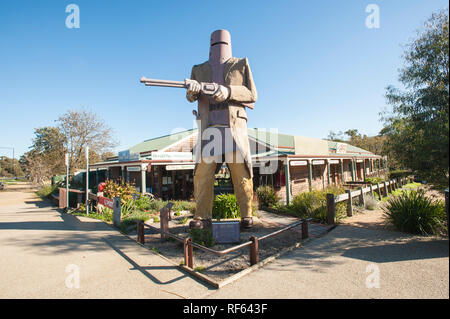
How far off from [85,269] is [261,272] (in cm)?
278

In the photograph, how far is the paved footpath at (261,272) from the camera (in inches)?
112

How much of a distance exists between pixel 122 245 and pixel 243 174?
10.0 feet

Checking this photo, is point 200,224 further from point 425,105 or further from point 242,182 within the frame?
point 425,105

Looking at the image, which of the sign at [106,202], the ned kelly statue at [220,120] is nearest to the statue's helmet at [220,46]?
the ned kelly statue at [220,120]

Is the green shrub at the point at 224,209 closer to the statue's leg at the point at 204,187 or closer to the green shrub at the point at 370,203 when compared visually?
the statue's leg at the point at 204,187

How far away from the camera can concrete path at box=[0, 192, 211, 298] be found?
302 cm

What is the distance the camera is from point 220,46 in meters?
4.96

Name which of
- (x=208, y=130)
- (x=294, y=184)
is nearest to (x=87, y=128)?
(x=294, y=184)

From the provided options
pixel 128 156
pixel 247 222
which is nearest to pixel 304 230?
pixel 247 222

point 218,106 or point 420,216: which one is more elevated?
point 218,106

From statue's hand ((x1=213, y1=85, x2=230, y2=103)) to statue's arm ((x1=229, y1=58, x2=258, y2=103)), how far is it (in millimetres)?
111

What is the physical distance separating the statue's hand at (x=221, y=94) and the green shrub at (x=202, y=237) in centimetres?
260

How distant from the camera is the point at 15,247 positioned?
4.96m

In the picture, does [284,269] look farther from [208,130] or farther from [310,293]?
[208,130]
